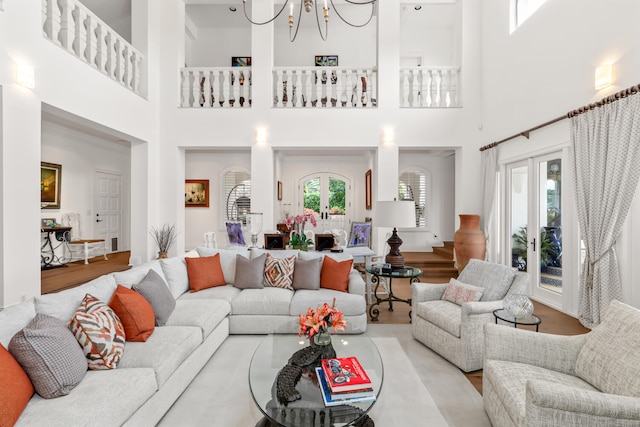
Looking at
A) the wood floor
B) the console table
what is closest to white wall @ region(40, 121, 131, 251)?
the console table

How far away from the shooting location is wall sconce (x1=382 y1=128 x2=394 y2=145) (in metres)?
5.98

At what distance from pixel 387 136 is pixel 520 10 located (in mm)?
2701

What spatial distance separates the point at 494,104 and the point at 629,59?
244 centimetres

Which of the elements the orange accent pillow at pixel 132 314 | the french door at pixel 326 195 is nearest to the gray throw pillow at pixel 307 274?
the orange accent pillow at pixel 132 314

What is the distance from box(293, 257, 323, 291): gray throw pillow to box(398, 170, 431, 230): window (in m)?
5.18

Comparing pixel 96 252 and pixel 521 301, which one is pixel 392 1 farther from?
pixel 96 252

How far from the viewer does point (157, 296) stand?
2617 millimetres

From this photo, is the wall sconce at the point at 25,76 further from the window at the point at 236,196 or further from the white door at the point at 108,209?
the window at the point at 236,196

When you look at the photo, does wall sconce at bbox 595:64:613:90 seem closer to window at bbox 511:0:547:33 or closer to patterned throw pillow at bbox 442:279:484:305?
window at bbox 511:0:547:33

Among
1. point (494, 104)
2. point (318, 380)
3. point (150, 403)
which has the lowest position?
point (150, 403)

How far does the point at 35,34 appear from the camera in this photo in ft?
11.6

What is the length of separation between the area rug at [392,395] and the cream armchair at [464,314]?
0.14 metres

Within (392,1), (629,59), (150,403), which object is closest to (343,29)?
(392,1)

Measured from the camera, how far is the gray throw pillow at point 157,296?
2.57 meters
